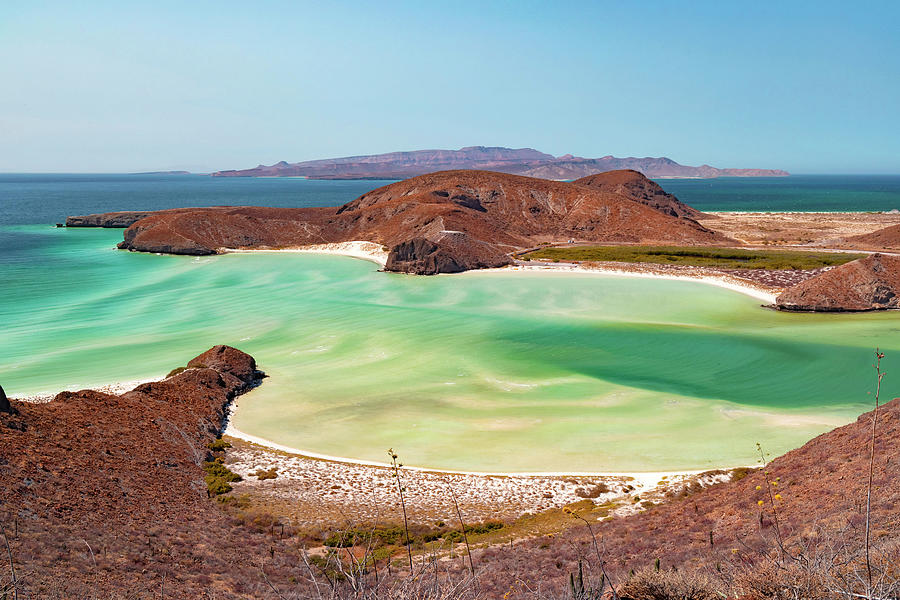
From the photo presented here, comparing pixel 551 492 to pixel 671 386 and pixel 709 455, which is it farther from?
pixel 671 386

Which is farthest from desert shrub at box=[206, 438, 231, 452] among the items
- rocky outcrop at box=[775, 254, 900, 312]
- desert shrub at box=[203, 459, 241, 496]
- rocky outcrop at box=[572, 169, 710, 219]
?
rocky outcrop at box=[572, 169, 710, 219]

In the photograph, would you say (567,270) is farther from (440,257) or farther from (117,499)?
(117,499)

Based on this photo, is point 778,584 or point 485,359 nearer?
point 778,584

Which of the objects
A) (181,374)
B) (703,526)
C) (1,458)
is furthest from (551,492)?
(181,374)

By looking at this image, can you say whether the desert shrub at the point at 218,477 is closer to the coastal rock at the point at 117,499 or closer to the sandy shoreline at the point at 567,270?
the coastal rock at the point at 117,499

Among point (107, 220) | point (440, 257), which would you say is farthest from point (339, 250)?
point (107, 220)

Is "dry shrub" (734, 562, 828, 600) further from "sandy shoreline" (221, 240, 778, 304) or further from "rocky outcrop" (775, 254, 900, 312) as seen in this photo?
"sandy shoreline" (221, 240, 778, 304)

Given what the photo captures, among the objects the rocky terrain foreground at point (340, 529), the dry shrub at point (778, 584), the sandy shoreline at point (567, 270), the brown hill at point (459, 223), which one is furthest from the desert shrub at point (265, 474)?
the brown hill at point (459, 223)
